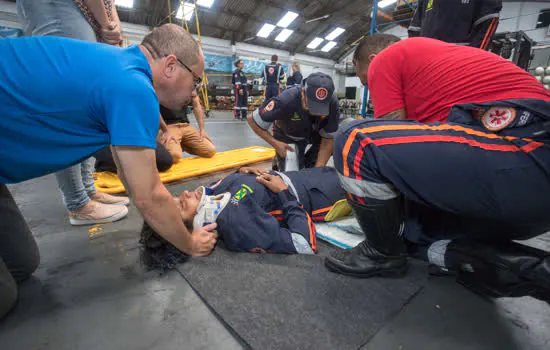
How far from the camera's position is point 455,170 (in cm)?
86

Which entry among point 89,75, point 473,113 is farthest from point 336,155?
point 89,75

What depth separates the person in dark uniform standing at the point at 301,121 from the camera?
2.13m

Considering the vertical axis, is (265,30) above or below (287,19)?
below

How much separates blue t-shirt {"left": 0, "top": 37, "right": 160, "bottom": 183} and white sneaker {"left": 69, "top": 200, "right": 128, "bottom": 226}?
2.78 feet

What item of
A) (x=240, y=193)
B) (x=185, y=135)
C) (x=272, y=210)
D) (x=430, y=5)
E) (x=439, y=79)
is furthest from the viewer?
(x=185, y=135)

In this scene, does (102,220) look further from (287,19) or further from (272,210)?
(287,19)

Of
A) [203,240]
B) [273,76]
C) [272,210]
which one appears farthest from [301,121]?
[273,76]

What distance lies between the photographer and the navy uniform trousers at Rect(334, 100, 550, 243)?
0.81 m

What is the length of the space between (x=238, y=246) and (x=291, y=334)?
0.58 meters

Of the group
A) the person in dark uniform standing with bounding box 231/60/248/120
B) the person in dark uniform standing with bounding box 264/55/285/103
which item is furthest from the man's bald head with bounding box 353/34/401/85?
the person in dark uniform standing with bounding box 231/60/248/120

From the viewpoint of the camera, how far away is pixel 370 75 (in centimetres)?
131

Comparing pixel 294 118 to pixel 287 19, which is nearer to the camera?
pixel 294 118

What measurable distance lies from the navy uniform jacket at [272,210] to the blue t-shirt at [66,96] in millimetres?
670

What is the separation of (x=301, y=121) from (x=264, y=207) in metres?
1.29
